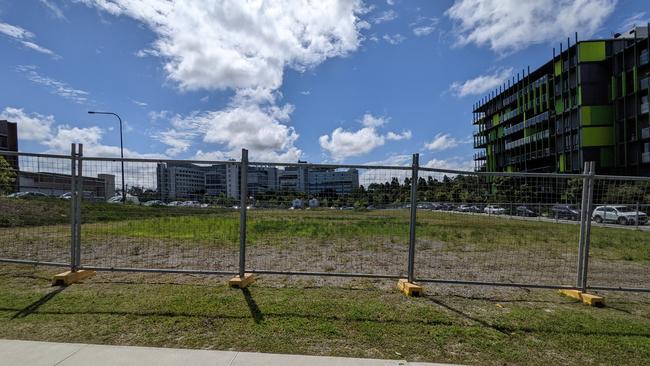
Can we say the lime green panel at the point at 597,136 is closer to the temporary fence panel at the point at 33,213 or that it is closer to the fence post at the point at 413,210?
the fence post at the point at 413,210

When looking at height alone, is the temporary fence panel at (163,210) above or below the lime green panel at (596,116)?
below

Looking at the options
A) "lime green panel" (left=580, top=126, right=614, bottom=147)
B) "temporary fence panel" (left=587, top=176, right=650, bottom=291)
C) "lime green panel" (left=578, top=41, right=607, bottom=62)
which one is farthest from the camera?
"lime green panel" (left=578, top=41, right=607, bottom=62)

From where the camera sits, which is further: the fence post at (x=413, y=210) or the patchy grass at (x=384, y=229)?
the patchy grass at (x=384, y=229)

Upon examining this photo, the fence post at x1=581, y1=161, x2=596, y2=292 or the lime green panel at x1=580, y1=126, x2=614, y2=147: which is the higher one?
the lime green panel at x1=580, y1=126, x2=614, y2=147

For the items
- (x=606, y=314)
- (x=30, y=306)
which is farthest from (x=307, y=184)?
(x=606, y=314)

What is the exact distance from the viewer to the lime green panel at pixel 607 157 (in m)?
A: 49.3

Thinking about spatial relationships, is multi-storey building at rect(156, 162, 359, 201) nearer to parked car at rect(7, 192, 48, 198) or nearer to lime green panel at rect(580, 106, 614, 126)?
parked car at rect(7, 192, 48, 198)

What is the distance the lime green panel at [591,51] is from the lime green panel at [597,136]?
917 centimetres

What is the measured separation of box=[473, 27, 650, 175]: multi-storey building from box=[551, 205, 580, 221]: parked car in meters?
47.2

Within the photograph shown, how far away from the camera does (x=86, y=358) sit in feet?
12.1

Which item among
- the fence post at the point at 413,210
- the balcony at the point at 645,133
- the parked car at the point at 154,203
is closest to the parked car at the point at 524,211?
the fence post at the point at 413,210

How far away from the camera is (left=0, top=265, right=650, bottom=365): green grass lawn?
4.02 meters

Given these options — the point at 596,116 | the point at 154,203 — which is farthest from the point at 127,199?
the point at 596,116

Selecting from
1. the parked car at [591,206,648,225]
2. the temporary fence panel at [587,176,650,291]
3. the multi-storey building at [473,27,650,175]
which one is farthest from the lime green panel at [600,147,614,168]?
the parked car at [591,206,648,225]
